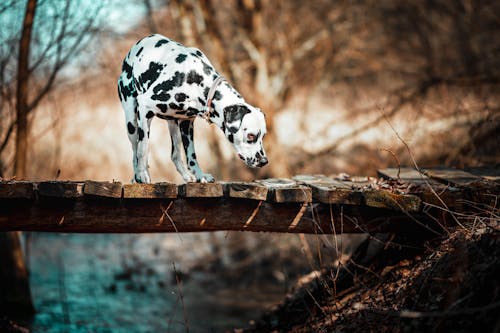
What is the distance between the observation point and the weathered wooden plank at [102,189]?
4.75 m

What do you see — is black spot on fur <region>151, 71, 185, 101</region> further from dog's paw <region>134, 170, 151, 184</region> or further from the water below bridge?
the water below bridge

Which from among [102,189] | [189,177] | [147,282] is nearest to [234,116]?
[189,177]

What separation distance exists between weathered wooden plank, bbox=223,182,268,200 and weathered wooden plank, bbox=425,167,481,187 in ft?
6.16

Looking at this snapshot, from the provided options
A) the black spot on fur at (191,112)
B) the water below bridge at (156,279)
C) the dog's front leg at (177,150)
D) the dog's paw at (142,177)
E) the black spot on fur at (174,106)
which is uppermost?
the black spot on fur at (174,106)

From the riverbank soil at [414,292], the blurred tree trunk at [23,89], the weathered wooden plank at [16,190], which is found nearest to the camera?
the riverbank soil at [414,292]

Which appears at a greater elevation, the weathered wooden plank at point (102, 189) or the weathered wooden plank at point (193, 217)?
the weathered wooden plank at point (102, 189)

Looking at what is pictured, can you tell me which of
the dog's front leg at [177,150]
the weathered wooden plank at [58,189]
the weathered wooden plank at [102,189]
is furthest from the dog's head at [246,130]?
the weathered wooden plank at [58,189]

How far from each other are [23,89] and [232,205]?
3436mm

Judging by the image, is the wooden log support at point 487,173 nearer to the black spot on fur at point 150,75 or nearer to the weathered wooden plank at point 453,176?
the weathered wooden plank at point 453,176

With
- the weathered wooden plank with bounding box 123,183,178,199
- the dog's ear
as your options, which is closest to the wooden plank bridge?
the weathered wooden plank with bounding box 123,183,178,199

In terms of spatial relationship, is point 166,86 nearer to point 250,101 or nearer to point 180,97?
point 180,97

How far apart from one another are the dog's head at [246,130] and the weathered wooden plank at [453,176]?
1.96m

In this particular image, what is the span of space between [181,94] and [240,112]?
516 mm

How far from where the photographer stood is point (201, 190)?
4910mm
